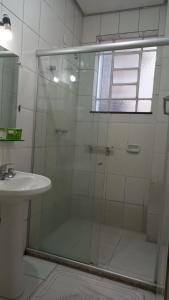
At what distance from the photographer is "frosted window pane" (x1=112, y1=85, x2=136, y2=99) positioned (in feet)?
8.65

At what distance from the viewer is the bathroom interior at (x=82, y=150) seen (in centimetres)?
151

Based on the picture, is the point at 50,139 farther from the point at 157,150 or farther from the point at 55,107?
the point at 157,150

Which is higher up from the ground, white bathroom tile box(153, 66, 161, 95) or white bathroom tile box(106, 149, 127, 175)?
white bathroom tile box(153, 66, 161, 95)

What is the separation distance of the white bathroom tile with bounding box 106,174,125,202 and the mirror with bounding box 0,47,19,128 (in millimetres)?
1394

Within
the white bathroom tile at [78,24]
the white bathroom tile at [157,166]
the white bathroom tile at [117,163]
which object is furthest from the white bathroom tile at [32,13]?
the white bathroom tile at [157,166]

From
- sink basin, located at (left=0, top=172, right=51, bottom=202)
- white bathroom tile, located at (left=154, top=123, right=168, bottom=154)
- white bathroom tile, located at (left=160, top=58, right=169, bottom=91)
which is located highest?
white bathroom tile, located at (left=160, top=58, right=169, bottom=91)

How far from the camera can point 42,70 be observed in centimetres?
195

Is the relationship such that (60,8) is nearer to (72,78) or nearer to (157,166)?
(72,78)

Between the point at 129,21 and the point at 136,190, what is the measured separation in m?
1.99

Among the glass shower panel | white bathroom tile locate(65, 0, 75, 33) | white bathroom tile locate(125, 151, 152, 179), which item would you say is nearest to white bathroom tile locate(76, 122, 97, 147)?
the glass shower panel

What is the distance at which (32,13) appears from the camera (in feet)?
5.83

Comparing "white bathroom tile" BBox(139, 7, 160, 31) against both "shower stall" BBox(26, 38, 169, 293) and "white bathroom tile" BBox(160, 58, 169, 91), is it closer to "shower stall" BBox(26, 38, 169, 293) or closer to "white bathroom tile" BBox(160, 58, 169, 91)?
"shower stall" BBox(26, 38, 169, 293)

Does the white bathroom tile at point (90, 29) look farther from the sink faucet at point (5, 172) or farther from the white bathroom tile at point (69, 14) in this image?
the sink faucet at point (5, 172)

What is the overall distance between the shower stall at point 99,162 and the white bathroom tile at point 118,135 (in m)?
0.01
